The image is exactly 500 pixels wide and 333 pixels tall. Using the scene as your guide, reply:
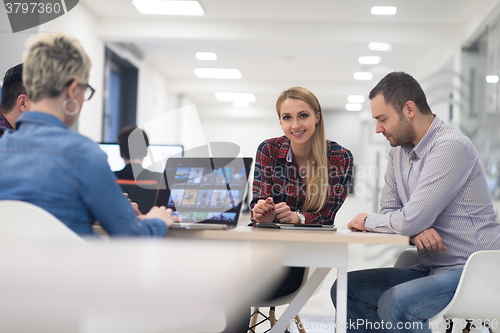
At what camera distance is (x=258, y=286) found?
1.12 metres

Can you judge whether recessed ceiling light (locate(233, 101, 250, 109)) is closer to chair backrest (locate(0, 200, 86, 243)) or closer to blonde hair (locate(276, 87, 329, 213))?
blonde hair (locate(276, 87, 329, 213))

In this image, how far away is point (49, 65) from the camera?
4.21 ft

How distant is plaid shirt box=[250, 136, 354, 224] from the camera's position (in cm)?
235

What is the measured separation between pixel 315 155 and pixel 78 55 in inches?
53.5

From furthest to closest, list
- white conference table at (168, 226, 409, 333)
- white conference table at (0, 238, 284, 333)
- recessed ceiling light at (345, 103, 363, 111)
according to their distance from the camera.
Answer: recessed ceiling light at (345, 103, 363, 111)
white conference table at (168, 226, 409, 333)
white conference table at (0, 238, 284, 333)

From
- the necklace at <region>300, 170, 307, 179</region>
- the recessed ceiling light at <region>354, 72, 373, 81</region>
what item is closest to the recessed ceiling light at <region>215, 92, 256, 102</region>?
the recessed ceiling light at <region>354, 72, 373, 81</region>

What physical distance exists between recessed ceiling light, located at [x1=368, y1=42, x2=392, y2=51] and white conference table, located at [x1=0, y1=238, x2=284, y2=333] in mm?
A: 6028

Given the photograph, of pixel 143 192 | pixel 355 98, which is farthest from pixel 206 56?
pixel 143 192

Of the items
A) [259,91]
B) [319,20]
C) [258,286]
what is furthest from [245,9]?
[258,286]

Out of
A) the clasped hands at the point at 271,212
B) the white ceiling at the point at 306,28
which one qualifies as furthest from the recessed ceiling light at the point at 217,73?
the clasped hands at the point at 271,212

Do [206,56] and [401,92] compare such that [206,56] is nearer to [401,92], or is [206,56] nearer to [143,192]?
[143,192]

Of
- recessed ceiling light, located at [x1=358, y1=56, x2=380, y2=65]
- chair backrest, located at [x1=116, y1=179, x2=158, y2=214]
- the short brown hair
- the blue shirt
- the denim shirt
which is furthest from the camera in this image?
recessed ceiling light, located at [x1=358, y1=56, x2=380, y2=65]

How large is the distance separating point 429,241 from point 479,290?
0.22 meters

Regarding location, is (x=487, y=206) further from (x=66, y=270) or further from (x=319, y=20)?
(x=319, y=20)
